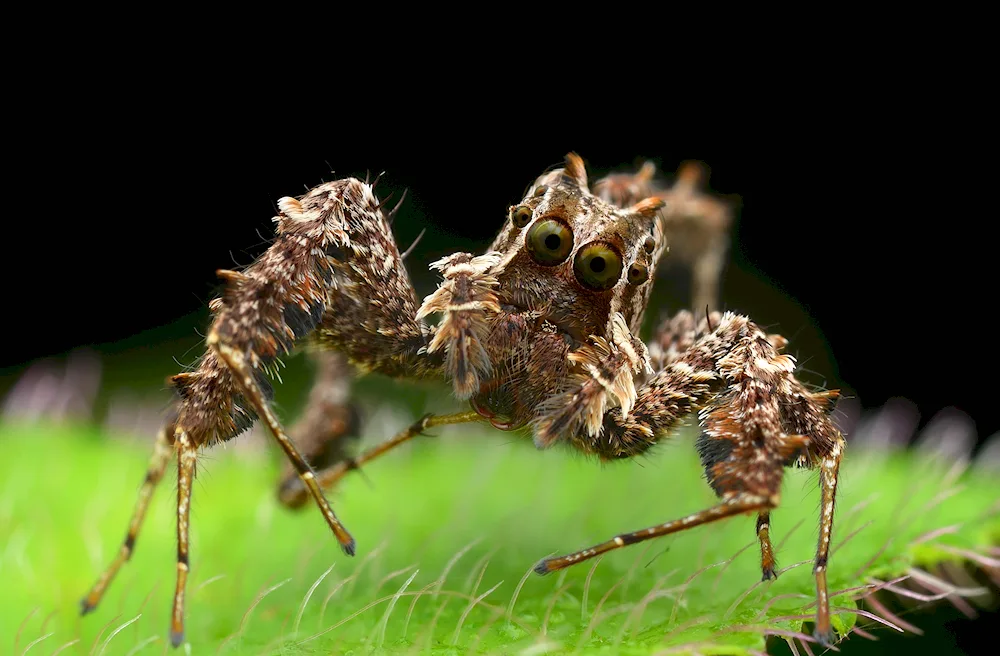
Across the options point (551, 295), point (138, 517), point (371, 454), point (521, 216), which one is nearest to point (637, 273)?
point (551, 295)

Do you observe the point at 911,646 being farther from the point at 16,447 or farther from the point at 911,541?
the point at 16,447

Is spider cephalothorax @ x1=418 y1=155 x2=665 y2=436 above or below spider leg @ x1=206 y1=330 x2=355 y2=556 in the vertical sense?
above

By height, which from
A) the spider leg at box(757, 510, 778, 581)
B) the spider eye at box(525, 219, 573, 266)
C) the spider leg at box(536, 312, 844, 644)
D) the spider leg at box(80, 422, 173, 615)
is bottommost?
the spider leg at box(80, 422, 173, 615)

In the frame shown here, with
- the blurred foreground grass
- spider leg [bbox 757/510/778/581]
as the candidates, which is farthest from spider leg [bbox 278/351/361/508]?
spider leg [bbox 757/510/778/581]

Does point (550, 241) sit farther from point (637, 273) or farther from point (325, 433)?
point (325, 433)

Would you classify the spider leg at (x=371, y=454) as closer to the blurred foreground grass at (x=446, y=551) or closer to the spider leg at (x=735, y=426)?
the blurred foreground grass at (x=446, y=551)

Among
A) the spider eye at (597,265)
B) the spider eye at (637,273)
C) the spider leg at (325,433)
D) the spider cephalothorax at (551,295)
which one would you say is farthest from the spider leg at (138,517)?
the spider eye at (637,273)

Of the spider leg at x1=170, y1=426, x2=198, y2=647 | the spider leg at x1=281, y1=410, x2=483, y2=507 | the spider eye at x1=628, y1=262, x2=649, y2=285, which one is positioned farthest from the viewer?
the spider leg at x1=281, y1=410, x2=483, y2=507

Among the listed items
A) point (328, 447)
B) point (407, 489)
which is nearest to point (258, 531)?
point (328, 447)

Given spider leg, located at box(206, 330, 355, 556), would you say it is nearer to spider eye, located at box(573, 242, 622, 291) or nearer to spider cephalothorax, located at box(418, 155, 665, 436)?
spider cephalothorax, located at box(418, 155, 665, 436)
